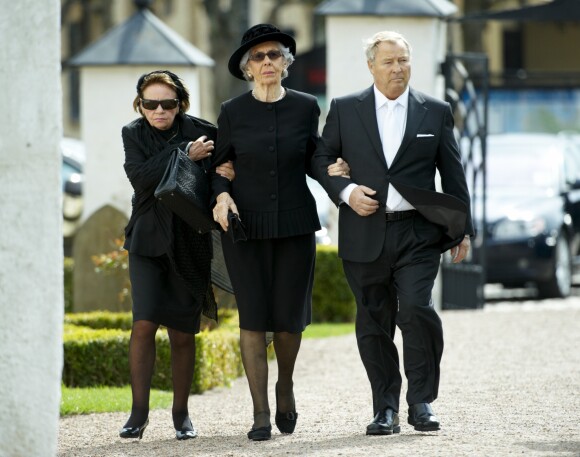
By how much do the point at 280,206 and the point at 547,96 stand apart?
17122 mm

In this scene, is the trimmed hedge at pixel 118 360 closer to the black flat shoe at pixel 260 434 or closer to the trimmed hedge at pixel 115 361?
the trimmed hedge at pixel 115 361

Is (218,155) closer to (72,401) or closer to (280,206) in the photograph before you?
(280,206)

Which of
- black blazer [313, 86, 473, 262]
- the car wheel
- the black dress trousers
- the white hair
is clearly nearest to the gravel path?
the black dress trousers

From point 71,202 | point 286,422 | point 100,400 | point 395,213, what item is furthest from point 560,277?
point 395,213

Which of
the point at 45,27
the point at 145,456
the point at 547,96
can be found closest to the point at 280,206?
the point at 145,456

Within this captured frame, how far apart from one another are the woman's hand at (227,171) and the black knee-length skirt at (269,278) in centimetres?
28

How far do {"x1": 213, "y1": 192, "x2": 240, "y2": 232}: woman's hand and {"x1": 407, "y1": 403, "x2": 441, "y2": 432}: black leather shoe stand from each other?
120 centimetres

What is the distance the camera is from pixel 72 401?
32.4 feet

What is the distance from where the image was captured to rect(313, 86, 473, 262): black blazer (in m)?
8.06

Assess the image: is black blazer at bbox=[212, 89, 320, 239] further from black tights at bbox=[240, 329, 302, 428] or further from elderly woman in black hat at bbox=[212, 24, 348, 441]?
black tights at bbox=[240, 329, 302, 428]

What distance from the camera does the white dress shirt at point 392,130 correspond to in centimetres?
808

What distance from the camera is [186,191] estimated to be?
8.06m

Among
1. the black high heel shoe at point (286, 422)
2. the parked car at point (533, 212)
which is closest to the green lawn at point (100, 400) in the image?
the black high heel shoe at point (286, 422)

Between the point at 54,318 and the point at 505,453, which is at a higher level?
the point at 54,318
